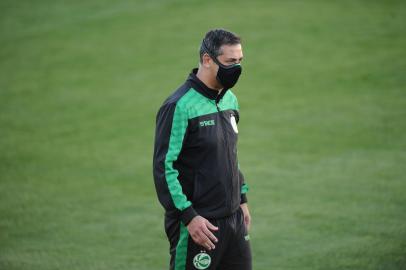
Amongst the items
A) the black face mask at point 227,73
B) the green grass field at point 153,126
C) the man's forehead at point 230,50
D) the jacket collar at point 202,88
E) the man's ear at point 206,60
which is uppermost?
the man's forehead at point 230,50

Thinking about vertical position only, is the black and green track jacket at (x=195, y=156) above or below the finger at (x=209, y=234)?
above

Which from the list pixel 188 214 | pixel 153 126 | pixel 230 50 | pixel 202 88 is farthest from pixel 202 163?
pixel 153 126

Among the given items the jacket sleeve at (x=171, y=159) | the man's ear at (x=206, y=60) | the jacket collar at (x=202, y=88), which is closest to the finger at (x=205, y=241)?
the jacket sleeve at (x=171, y=159)

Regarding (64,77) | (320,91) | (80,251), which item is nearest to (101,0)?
(64,77)

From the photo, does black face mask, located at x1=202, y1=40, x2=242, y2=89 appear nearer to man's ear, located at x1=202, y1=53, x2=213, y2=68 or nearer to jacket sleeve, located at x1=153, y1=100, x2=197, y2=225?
man's ear, located at x1=202, y1=53, x2=213, y2=68

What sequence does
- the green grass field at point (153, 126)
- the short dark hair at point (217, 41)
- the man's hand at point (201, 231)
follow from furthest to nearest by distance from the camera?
the green grass field at point (153, 126) → the short dark hair at point (217, 41) → the man's hand at point (201, 231)

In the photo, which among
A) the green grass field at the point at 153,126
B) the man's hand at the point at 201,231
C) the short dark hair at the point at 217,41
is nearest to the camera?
the man's hand at the point at 201,231

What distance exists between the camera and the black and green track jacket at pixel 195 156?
3.15 meters

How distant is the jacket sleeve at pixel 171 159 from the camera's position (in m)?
3.13

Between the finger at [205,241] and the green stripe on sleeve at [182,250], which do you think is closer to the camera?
the finger at [205,241]

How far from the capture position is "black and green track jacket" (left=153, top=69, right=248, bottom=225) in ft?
10.3

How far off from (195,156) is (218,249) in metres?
0.54

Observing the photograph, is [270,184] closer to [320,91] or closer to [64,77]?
[320,91]

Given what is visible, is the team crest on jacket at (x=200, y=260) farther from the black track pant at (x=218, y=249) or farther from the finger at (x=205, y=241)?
the finger at (x=205, y=241)
